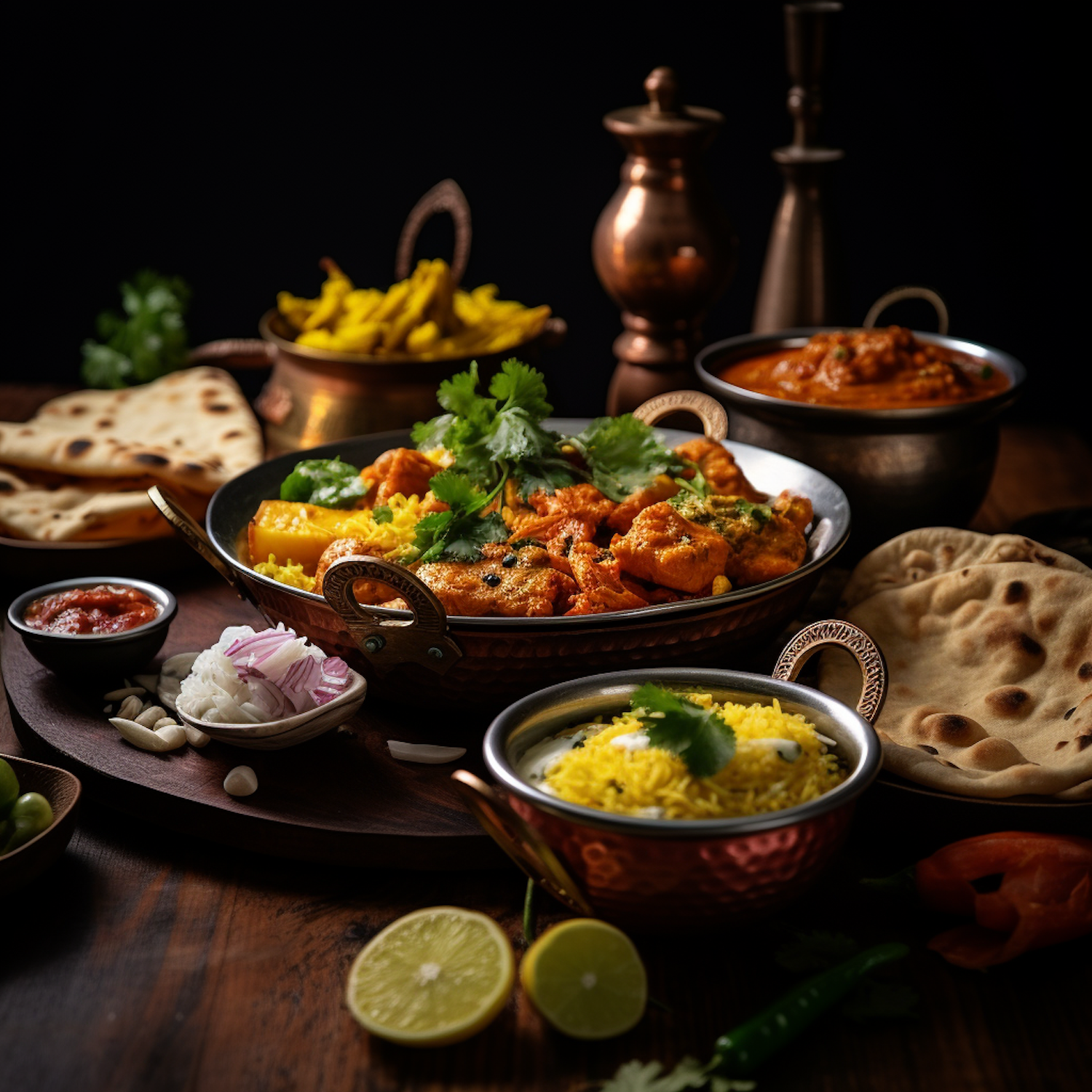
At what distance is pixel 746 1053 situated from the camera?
67.9 inches

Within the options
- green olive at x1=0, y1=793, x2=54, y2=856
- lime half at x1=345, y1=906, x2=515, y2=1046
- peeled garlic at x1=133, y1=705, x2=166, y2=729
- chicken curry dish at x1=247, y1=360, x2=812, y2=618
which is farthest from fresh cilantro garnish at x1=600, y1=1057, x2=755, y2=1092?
peeled garlic at x1=133, y1=705, x2=166, y2=729

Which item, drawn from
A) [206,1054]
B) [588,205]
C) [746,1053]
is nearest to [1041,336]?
[588,205]

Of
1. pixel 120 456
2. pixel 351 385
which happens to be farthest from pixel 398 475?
pixel 120 456

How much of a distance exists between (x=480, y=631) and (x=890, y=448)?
4.51 ft

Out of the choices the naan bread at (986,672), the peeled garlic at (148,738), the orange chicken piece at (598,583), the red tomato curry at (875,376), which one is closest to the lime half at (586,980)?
the naan bread at (986,672)

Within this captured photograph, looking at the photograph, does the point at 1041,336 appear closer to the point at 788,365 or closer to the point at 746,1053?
the point at 788,365

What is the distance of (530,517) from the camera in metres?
2.76

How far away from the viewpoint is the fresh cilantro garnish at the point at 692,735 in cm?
183

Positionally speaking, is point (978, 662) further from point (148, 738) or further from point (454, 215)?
point (454, 215)

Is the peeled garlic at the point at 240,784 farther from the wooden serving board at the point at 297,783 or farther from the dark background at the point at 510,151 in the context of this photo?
the dark background at the point at 510,151

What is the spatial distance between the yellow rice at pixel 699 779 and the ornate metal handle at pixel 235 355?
301 cm

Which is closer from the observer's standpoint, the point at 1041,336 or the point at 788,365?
the point at 788,365

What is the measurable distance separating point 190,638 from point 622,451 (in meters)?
Answer: 1.15

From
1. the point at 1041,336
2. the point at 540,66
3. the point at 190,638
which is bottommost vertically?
the point at 1041,336
